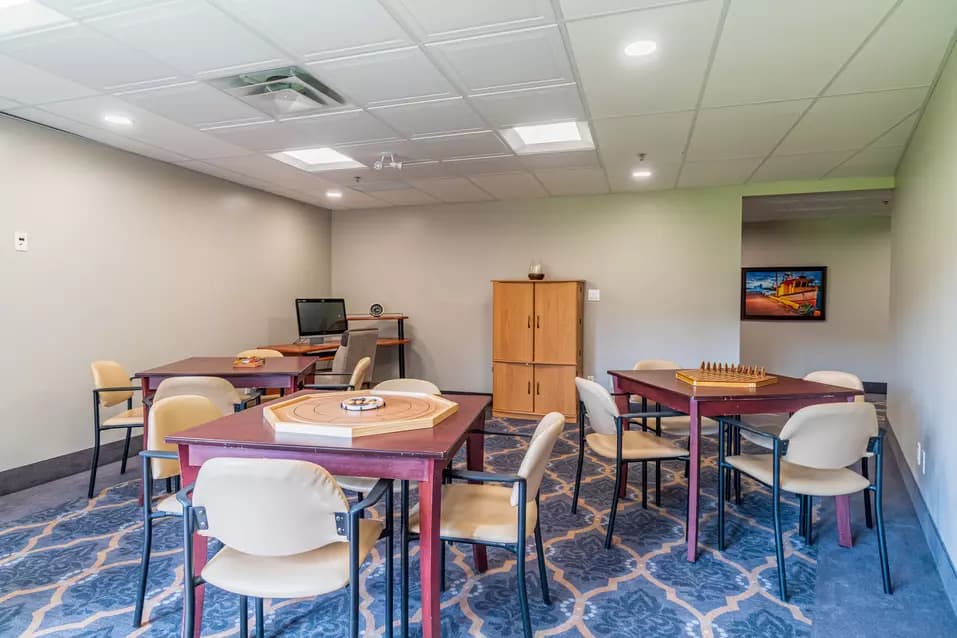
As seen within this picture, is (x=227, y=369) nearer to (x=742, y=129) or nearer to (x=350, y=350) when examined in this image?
(x=350, y=350)

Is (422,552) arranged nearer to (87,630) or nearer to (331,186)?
(87,630)

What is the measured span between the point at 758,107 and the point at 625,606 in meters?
2.90

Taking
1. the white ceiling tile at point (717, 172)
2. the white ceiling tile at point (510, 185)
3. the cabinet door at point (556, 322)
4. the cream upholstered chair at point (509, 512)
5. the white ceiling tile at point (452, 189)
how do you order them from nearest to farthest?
the cream upholstered chair at point (509, 512)
the white ceiling tile at point (717, 172)
the white ceiling tile at point (510, 185)
the white ceiling tile at point (452, 189)
the cabinet door at point (556, 322)

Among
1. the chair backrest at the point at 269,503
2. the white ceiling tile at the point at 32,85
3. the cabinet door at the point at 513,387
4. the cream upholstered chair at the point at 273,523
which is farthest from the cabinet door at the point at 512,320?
the chair backrest at the point at 269,503

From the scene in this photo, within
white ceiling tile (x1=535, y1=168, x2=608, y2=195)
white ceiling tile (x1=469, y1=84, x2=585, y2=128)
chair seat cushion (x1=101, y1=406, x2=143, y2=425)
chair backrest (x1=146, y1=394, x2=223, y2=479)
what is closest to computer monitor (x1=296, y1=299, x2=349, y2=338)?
chair seat cushion (x1=101, y1=406, x2=143, y2=425)

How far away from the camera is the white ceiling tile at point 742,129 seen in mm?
3225

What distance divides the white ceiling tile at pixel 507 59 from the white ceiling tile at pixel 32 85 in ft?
6.92

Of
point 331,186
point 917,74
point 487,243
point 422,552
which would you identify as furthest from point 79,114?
point 917,74

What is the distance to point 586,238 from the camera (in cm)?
602

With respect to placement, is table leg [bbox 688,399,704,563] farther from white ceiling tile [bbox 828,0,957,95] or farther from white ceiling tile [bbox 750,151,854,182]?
white ceiling tile [bbox 750,151,854,182]

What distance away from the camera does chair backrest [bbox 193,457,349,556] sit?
1424mm

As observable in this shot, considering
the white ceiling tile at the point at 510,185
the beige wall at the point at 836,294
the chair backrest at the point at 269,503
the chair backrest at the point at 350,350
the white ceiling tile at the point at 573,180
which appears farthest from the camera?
the beige wall at the point at 836,294

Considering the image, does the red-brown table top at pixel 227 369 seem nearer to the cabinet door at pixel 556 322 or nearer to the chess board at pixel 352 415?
the chess board at pixel 352 415

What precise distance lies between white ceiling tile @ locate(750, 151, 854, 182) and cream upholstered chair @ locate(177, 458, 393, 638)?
4.42m
